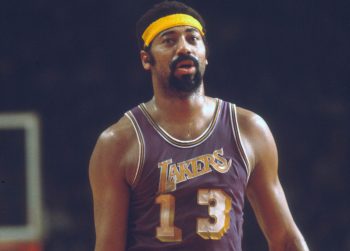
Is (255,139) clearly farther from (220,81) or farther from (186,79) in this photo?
(220,81)

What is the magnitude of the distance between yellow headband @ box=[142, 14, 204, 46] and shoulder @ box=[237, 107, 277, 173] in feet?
1.22

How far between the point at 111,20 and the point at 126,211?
3951 mm

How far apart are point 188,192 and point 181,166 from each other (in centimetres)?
10

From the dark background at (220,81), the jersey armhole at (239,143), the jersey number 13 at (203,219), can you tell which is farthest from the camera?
the dark background at (220,81)

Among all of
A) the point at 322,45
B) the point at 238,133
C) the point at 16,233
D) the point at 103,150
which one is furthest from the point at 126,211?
the point at 322,45

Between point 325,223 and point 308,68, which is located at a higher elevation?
point 308,68

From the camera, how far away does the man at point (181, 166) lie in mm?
3717

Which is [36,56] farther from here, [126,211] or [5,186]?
[126,211]

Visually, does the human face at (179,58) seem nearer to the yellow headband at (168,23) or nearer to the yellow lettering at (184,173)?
the yellow headband at (168,23)

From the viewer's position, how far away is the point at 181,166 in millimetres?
3744

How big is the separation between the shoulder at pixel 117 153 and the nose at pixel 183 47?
331 mm

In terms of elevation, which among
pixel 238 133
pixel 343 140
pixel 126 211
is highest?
pixel 343 140

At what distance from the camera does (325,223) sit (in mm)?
7246

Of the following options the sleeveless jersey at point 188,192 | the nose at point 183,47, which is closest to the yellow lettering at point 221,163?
the sleeveless jersey at point 188,192
